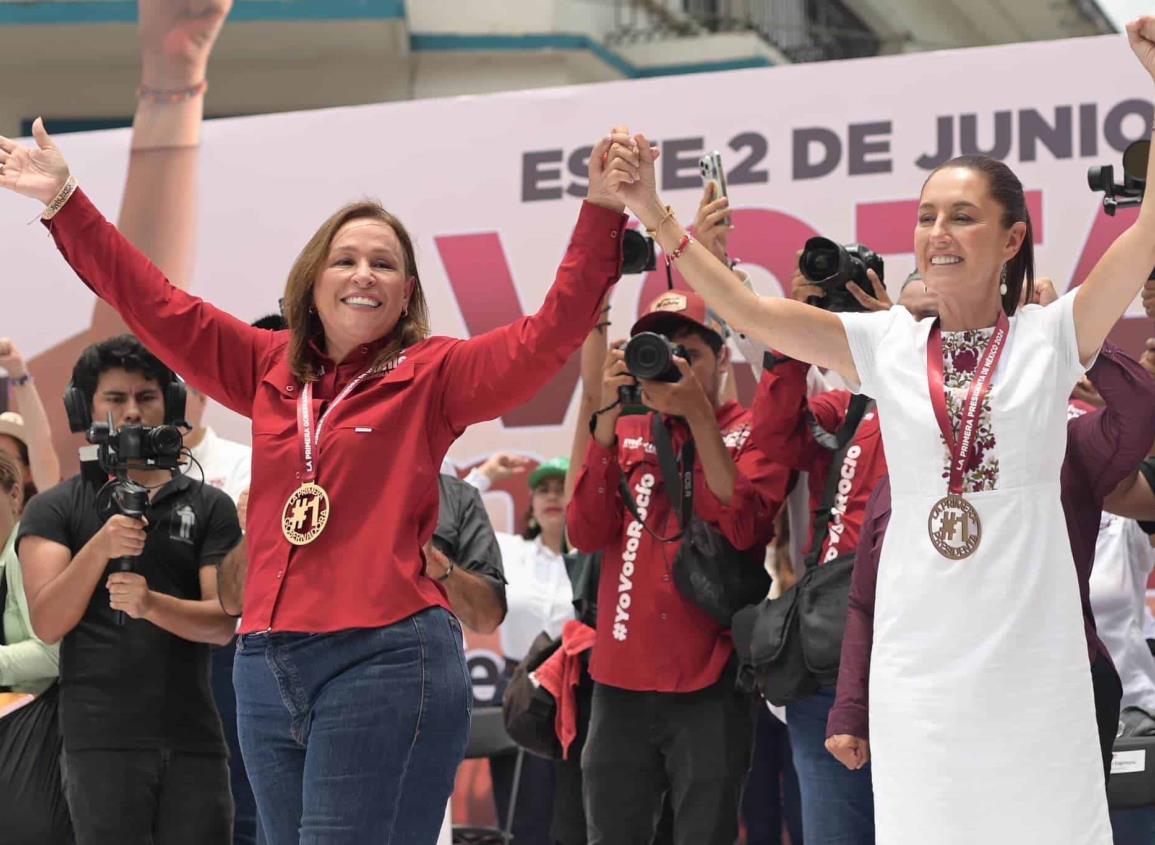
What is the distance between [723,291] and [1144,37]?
2.33ft

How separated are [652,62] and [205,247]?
19.0 ft

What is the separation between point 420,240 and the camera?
5.59m

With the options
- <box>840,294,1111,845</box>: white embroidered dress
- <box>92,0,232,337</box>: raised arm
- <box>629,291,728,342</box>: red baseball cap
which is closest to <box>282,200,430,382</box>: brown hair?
<box>840,294,1111,845</box>: white embroidered dress

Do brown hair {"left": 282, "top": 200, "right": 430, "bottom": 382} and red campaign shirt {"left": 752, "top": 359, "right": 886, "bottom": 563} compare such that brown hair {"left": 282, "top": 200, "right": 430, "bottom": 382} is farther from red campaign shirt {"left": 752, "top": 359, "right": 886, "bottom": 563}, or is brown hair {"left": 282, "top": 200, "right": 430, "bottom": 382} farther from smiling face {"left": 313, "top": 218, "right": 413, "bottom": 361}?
red campaign shirt {"left": 752, "top": 359, "right": 886, "bottom": 563}

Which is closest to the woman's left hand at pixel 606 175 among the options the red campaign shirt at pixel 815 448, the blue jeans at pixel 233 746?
the red campaign shirt at pixel 815 448

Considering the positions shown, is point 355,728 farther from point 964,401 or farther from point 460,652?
point 964,401

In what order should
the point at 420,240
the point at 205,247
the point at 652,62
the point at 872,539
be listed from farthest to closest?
the point at 652,62
the point at 205,247
the point at 420,240
the point at 872,539

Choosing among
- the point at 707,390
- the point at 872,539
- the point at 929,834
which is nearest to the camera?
the point at 929,834

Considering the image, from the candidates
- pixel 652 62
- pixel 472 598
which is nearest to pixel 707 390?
pixel 472 598

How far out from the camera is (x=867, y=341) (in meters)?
2.33

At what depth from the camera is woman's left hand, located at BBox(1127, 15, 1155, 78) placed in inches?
85.0

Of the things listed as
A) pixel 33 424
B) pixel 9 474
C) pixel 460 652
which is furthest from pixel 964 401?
pixel 33 424

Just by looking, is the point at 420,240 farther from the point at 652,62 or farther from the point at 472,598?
the point at 652,62

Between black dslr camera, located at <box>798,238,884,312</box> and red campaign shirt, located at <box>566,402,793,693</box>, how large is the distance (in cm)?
51
